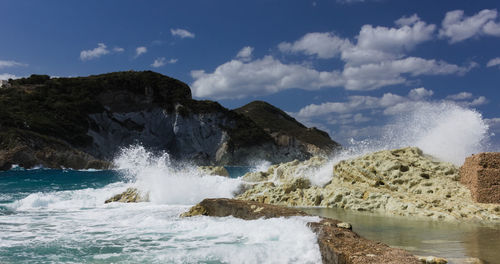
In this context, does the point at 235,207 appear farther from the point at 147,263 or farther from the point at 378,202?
the point at 378,202

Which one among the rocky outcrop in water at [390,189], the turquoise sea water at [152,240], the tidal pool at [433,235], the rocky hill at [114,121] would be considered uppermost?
the rocky hill at [114,121]

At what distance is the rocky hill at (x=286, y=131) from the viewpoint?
10756 cm

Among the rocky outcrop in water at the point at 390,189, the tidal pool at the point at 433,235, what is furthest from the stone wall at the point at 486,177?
the tidal pool at the point at 433,235

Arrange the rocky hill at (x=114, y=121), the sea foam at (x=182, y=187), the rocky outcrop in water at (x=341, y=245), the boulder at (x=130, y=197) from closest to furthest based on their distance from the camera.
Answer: the rocky outcrop in water at (x=341, y=245) → the sea foam at (x=182, y=187) → the boulder at (x=130, y=197) → the rocky hill at (x=114, y=121)

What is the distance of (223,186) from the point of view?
15.8 m

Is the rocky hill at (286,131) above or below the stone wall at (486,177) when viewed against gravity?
above

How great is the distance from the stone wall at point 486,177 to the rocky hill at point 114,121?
55.5 meters

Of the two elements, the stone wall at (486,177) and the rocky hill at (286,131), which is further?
the rocky hill at (286,131)

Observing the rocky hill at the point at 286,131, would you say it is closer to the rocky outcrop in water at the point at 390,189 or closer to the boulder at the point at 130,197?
the boulder at the point at 130,197

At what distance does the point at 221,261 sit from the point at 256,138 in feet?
302

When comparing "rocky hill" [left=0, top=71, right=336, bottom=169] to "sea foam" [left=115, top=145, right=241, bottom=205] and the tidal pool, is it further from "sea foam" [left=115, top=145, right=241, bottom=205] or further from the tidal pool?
the tidal pool

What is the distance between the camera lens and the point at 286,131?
145 meters

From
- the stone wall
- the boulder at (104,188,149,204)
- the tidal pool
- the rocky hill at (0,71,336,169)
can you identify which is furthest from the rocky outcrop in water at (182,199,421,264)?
the rocky hill at (0,71,336,169)

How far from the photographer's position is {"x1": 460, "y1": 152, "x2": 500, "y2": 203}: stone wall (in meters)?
8.89
